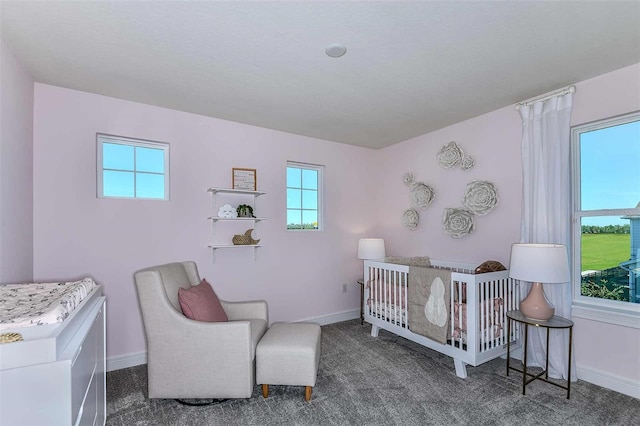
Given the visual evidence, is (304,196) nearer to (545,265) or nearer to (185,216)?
(185,216)

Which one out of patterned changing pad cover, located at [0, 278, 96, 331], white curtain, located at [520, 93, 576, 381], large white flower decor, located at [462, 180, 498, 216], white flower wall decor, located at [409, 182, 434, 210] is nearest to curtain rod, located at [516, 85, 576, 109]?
white curtain, located at [520, 93, 576, 381]

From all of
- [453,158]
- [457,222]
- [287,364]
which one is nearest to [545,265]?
[457,222]

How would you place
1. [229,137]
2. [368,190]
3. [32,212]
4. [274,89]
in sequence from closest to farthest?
1. [32,212]
2. [274,89]
3. [229,137]
4. [368,190]

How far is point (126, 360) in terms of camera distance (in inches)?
106

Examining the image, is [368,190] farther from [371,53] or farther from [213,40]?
[213,40]

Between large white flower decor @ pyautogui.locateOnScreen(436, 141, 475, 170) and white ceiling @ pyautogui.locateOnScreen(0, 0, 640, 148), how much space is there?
1.81ft

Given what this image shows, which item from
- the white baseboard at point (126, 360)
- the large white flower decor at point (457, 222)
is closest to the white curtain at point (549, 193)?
the large white flower decor at point (457, 222)

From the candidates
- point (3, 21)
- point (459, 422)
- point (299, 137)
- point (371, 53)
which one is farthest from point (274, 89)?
point (459, 422)

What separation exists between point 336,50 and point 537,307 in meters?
2.39

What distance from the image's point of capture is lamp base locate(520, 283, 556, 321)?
229 centimetres

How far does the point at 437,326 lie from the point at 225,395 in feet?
5.80

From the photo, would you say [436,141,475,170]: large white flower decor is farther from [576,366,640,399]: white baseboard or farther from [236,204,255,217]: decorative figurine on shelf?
[236,204,255,217]: decorative figurine on shelf

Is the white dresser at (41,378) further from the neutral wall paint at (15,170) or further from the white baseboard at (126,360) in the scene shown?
the white baseboard at (126,360)

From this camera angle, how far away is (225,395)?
2047 mm
